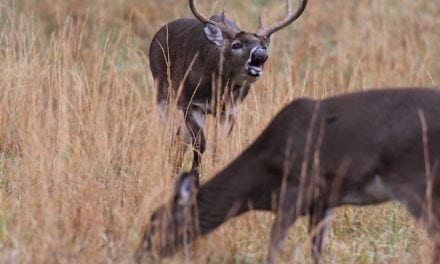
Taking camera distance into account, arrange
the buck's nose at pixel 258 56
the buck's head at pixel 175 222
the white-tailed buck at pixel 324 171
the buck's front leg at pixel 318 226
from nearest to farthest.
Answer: the white-tailed buck at pixel 324 171 → the buck's head at pixel 175 222 → the buck's front leg at pixel 318 226 → the buck's nose at pixel 258 56

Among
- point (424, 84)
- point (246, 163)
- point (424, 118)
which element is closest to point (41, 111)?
point (246, 163)

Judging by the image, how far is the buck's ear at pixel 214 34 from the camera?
1058 cm

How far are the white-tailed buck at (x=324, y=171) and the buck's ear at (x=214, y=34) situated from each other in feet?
11.9

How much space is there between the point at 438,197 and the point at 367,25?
7.83m

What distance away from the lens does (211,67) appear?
10.6m

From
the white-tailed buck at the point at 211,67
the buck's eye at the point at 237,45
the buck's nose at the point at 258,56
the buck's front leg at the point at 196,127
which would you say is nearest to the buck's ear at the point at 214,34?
the white-tailed buck at the point at 211,67

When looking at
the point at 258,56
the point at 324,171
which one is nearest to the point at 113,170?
the point at 258,56

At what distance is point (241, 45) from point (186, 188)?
3.66 metres

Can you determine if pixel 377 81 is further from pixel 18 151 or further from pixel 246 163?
pixel 246 163

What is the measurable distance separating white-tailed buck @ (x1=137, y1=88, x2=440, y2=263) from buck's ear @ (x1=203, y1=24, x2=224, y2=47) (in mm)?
3627

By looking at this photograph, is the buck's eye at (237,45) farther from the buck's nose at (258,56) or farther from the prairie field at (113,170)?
the prairie field at (113,170)

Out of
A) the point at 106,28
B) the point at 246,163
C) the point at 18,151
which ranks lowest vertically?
the point at 106,28

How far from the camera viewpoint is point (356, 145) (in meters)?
6.71

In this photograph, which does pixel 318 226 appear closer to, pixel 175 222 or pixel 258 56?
pixel 175 222
